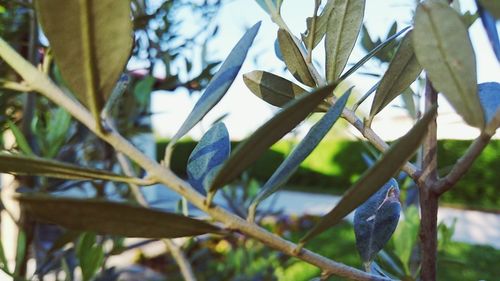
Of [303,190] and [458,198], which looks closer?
[458,198]

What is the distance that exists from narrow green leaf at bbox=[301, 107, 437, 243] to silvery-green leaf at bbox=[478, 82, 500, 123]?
0.06 metres

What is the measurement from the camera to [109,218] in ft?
0.63

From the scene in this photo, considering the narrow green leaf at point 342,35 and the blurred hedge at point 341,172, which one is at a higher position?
the narrow green leaf at point 342,35

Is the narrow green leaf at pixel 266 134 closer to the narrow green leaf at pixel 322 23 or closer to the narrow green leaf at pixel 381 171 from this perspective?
the narrow green leaf at pixel 381 171

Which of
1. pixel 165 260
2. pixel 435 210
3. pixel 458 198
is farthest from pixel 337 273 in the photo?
pixel 458 198

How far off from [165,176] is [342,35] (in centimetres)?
17

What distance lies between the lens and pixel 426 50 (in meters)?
0.21

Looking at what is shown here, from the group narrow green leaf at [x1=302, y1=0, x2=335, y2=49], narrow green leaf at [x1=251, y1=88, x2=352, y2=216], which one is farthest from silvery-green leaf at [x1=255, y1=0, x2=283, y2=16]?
narrow green leaf at [x1=251, y1=88, x2=352, y2=216]

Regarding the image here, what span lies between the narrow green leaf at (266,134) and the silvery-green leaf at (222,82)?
0.05 m

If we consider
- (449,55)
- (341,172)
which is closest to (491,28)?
(449,55)

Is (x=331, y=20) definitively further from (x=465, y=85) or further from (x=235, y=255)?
(x=235, y=255)

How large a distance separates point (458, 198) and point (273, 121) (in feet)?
33.8

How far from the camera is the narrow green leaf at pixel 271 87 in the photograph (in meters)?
0.36

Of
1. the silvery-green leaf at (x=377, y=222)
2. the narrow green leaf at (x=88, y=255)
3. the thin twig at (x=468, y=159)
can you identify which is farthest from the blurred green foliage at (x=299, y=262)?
the thin twig at (x=468, y=159)
